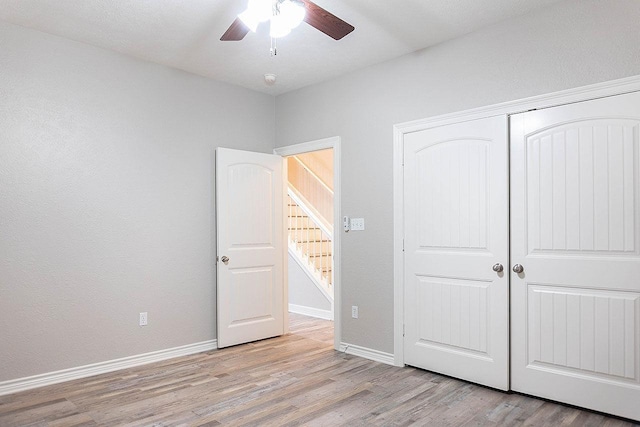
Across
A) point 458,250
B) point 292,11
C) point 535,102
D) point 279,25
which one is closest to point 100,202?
point 279,25

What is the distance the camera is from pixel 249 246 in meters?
4.59

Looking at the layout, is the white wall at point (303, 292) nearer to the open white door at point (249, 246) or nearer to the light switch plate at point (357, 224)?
the open white door at point (249, 246)

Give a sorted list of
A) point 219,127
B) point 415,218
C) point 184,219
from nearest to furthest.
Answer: point 415,218, point 184,219, point 219,127

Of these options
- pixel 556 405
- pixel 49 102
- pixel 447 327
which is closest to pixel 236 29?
pixel 49 102

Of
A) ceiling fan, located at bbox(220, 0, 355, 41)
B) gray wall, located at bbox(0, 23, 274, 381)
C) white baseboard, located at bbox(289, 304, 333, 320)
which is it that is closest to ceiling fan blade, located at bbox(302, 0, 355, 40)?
ceiling fan, located at bbox(220, 0, 355, 41)

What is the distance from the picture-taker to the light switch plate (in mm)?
4086

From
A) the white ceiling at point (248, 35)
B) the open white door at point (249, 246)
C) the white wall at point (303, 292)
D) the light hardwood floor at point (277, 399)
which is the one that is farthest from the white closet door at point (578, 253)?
the white wall at point (303, 292)

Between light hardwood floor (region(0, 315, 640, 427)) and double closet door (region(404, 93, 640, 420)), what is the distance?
230 mm

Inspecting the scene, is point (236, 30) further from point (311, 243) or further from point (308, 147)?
point (311, 243)

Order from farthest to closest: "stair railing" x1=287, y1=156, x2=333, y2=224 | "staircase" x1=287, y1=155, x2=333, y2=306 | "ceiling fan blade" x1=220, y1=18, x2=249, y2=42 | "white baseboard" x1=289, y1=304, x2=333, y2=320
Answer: "stair railing" x1=287, y1=156, x2=333, y2=224, "staircase" x1=287, y1=155, x2=333, y2=306, "white baseboard" x1=289, y1=304, x2=333, y2=320, "ceiling fan blade" x1=220, y1=18, x2=249, y2=42

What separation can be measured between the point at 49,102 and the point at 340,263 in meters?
2.83

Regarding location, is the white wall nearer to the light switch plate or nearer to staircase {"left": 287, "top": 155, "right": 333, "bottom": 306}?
staircase {"left": 287, "top": 155, "right": 333, "bottom": 306}

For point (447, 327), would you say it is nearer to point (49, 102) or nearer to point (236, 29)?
point (236, 29)

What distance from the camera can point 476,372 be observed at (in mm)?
3305
